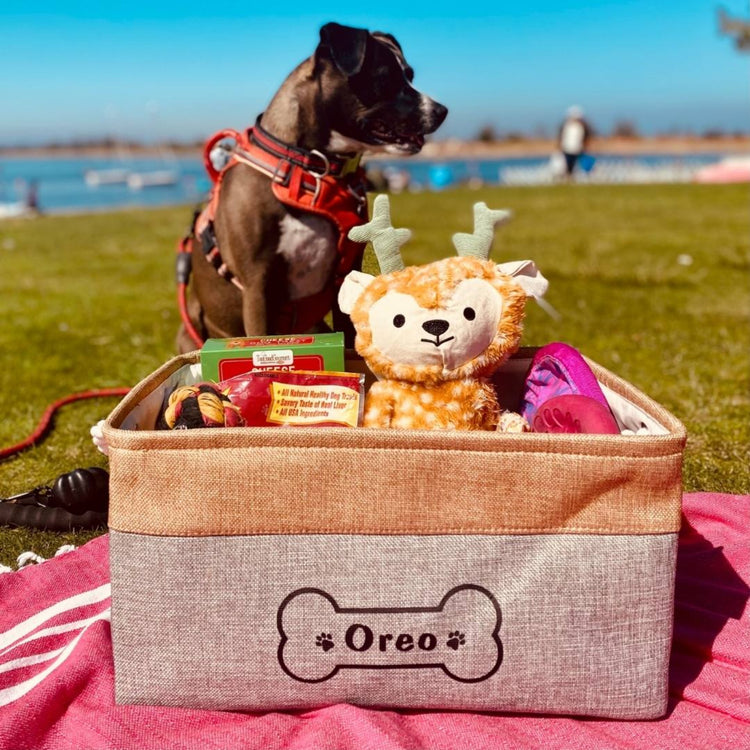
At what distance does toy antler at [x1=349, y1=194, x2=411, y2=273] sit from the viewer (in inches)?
67.6

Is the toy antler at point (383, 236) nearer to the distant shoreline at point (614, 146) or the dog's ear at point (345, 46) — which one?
the dog's ear at point (345, 46)

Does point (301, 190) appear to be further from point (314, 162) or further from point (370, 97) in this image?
point (370, 97)

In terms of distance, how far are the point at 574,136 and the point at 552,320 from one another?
14.2m

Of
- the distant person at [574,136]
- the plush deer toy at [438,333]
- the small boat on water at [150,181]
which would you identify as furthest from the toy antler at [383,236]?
the small boat on water at [150,181]

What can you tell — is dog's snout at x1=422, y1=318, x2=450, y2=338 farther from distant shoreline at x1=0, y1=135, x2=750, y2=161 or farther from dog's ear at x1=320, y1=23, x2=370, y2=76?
distant shoreline at x1=0, y1=135, x2=750, y2=161

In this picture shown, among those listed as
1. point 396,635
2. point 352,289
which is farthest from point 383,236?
point 396,635

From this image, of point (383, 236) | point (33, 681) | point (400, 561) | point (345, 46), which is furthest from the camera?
point (345, 46)

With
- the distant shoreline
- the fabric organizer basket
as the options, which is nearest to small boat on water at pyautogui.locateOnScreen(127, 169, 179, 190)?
the distant shoreline

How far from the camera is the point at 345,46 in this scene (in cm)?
252

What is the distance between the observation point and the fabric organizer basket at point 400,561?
4.32 ft

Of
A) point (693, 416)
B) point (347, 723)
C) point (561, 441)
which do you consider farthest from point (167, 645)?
point (693, 416)

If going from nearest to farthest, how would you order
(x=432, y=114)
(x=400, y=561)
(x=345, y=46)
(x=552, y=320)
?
(x=400, y=561) < (x=345, y=46) < (x=432, y=114) < (x=552, y=320)

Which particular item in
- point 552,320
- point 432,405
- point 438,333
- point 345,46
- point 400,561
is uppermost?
point 345,46

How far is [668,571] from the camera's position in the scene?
4.44 ft
